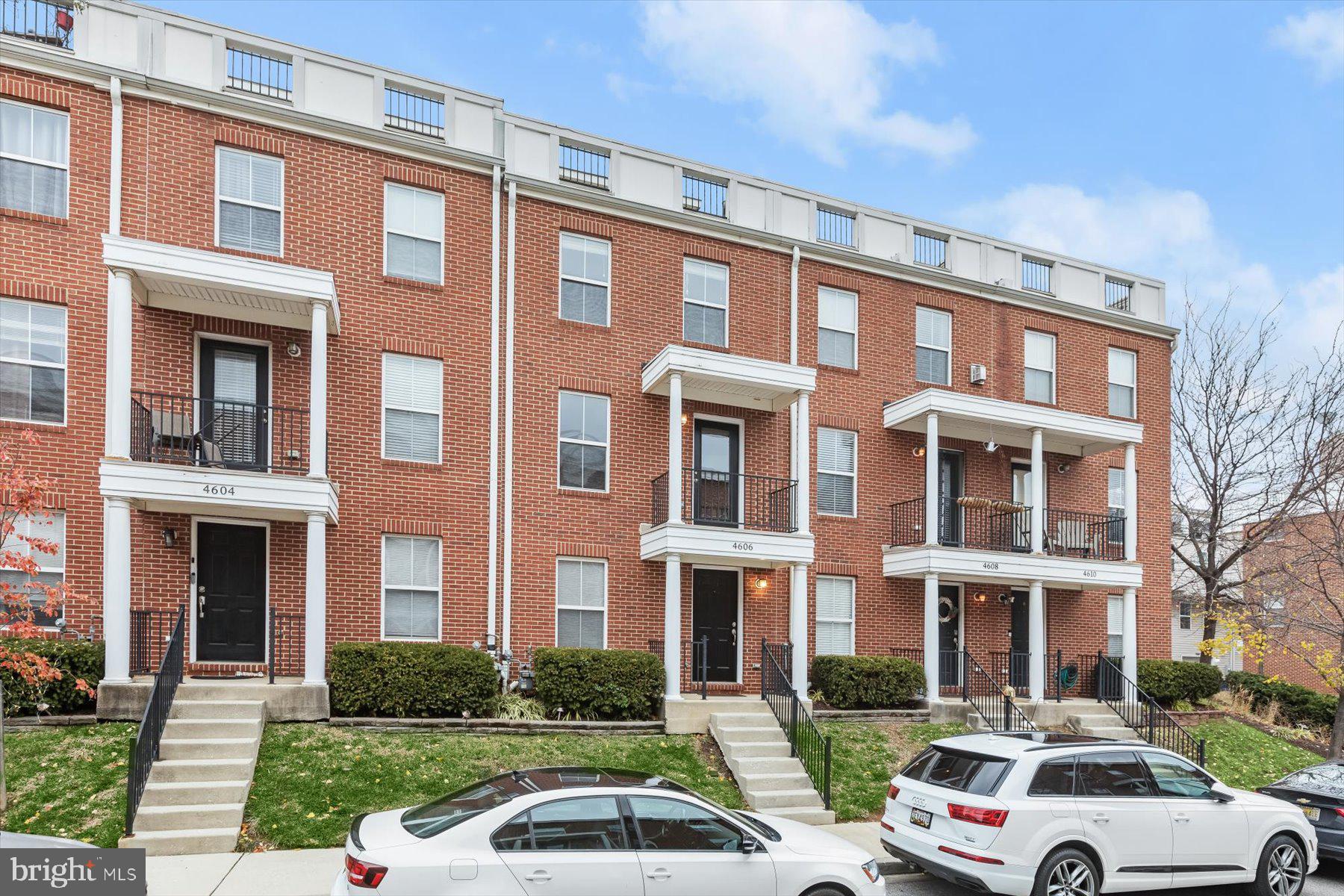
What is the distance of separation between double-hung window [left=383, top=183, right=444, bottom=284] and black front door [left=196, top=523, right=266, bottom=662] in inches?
185

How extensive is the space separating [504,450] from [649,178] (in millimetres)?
5749

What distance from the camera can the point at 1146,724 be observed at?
17422 millimetres

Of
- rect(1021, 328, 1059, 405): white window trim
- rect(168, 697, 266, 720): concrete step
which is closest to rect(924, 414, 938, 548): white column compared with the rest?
rect(1021, 328, 1059, 405): white window trim

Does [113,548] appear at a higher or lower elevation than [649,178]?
lower

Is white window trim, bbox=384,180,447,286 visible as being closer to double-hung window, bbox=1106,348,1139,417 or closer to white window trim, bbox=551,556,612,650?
white window trim, bbox=551,556,612,650

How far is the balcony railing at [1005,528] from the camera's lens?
58.9 feet

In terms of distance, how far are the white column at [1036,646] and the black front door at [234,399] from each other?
45.4 ft

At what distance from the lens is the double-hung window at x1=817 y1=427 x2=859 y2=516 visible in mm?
17484

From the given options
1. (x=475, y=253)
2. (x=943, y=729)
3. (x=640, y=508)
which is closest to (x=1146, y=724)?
(x=943, y=729)

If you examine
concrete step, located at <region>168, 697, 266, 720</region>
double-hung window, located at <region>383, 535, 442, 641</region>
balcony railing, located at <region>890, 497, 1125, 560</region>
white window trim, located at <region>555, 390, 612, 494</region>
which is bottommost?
concrete step, located at <region>168, 697, 266, 720</region>

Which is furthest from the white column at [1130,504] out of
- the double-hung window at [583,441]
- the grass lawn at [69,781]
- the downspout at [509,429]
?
the grass lawn at [69,781]

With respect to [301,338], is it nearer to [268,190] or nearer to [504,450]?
[268,190]

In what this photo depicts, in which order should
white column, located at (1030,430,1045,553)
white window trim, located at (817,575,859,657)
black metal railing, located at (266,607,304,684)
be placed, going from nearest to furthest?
1. black metal railing, located at (266,607,304,684)
2. white window trim, located at (817,575,859,657)
3. white column, located at (1030,430,1045,553)

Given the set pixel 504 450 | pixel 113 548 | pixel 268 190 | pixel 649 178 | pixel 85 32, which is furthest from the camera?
pixel 649 178
